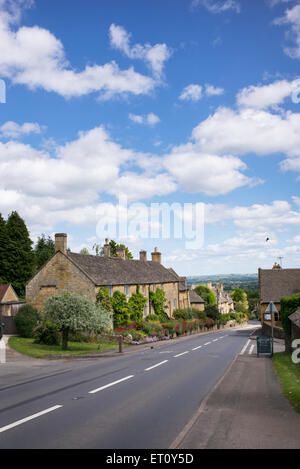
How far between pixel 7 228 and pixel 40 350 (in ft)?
180

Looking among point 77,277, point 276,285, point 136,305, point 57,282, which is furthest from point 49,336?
point 276,285

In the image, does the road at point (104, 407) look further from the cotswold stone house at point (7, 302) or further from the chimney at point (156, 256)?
the chimney at point (156, 256)

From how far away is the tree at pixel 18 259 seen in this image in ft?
244

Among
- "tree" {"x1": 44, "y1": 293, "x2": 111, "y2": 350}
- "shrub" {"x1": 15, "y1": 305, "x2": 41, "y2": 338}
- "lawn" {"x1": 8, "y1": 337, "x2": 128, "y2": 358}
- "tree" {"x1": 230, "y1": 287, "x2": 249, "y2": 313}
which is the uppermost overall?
"tree" {"x1": 44, "y1": 293, "x2": 111, "y2": 350}

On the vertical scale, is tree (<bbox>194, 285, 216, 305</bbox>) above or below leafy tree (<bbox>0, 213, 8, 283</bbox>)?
below

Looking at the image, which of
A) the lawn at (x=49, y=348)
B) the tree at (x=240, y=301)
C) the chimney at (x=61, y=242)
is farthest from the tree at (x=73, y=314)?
the tree at (x=240, y=301)

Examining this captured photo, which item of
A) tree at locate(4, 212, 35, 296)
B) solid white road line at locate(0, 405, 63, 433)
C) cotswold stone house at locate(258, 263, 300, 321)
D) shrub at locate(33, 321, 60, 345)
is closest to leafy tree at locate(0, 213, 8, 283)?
tree at locate(4, 212, 35, 296)

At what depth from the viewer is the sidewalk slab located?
8.33 meters

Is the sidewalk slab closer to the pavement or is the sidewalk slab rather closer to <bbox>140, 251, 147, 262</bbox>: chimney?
the pavement

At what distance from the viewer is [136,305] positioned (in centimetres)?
4788

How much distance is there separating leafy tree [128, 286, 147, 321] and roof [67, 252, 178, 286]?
1.67 metres

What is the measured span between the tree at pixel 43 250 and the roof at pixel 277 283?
47521 mm
